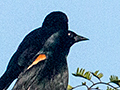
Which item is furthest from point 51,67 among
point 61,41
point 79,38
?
point 79,38

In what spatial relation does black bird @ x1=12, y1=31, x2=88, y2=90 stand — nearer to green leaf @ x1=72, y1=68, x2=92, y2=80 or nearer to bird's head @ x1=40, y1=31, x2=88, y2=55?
bird's head @ x1=40, y1=31, x2=88, y2=55

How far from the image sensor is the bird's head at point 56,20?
1.71m

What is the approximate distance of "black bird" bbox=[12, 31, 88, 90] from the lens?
1.66m

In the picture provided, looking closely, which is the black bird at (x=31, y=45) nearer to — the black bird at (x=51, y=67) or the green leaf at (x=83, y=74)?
the black bird at (x=51, y=67)

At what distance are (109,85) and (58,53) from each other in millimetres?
631

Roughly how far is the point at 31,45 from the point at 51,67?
0.26 meters

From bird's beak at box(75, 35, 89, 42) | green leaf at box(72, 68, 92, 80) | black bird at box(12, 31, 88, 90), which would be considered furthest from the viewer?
bird's beak at box(75, 35, 89, 42)

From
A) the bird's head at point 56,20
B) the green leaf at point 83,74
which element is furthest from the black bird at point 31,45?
the green leaf at point 83,74

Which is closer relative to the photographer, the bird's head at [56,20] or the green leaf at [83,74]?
the green leaf at [83,74]

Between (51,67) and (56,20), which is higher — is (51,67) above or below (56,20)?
below

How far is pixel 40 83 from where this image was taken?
1.67 metres

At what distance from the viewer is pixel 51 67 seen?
5.60 ft

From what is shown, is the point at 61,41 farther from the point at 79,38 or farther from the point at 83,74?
the point at 83,74

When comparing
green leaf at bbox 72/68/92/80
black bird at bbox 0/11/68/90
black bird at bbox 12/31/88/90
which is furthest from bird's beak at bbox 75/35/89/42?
green leaf at bbox 72/68/92/80
